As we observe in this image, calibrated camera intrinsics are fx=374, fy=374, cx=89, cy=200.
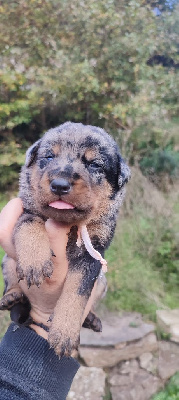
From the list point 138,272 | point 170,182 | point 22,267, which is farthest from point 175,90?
point 22,267

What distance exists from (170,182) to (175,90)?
9.85ft

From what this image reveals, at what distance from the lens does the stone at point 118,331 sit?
4941 mm

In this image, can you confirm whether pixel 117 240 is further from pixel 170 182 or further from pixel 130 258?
pixel 170 182

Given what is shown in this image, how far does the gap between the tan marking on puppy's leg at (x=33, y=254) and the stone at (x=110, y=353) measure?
3.11 metres

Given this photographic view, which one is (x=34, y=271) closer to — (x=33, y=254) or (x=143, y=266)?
(x=33, y=254)

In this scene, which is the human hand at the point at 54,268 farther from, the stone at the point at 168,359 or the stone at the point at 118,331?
the stone at the point at 168,359

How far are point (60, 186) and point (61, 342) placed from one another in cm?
90

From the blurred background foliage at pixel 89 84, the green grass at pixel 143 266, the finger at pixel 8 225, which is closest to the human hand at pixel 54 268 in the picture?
the finger at pixel 8 225

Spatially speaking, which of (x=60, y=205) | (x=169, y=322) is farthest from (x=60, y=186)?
(x=169, y=322)

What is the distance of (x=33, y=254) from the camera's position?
7.16 ft

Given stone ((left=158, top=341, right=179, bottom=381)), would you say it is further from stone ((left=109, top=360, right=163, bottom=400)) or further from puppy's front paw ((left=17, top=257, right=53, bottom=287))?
puppy's front paw ((left=17, top=257, right=53, bottom=287))

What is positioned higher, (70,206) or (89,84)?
(89,84)

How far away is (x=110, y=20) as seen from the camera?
8.34 meters

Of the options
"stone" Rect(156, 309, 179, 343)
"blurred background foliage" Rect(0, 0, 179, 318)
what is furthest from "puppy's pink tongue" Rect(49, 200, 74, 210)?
"blurred background foliage" Rect(0, 0, 179, 318)
